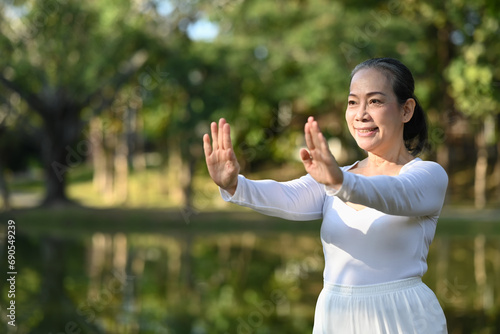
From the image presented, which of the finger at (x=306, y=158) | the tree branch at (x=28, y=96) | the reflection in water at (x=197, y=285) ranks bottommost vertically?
the reflection in water at (x=197, y=285)

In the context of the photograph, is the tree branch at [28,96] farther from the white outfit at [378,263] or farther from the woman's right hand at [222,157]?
the white outfit at [378,263]

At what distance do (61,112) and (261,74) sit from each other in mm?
6773

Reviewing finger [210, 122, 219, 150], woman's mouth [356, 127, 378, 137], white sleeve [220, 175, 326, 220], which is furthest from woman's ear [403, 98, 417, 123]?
finger [210, 122, 219, 150]

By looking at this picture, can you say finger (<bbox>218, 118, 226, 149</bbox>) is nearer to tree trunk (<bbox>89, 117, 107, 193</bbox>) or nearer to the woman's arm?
the woman's arm

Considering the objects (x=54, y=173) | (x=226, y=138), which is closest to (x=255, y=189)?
(x=226, y=138)

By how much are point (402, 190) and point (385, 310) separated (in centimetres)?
44

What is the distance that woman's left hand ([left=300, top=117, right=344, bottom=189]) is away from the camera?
201 centimetres

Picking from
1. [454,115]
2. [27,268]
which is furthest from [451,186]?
[27,268]

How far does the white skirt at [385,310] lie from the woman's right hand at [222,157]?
0.52 metres

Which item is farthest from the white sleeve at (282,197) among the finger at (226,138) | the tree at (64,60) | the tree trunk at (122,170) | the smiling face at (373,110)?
the tree trunk at (122,170)

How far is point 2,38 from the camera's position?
72.3ft

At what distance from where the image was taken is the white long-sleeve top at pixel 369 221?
233cm

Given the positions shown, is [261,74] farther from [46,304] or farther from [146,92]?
[46,304]

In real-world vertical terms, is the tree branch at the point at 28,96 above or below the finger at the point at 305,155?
above
